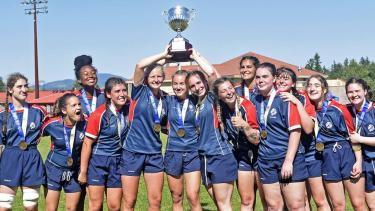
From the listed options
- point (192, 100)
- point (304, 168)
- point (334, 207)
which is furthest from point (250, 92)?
point (334, 207)

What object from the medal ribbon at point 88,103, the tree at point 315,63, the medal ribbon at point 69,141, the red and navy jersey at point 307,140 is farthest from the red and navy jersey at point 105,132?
the tree at point 315,63

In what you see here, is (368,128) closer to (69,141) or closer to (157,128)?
(157,128)

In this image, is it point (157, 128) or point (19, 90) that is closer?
point (157, 128)

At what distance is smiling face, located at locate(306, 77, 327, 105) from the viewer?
5223mm

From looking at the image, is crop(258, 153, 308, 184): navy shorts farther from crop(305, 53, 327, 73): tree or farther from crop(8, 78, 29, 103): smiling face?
crop(305, 53, 327, 73): tree

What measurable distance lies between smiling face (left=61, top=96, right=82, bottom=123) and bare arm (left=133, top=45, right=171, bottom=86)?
0.71 metres

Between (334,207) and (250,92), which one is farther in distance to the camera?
(250,92)

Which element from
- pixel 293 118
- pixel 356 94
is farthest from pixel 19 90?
pixel 356 94

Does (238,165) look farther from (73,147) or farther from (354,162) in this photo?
(73,147)

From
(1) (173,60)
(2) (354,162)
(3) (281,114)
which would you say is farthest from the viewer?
(1) (173,60)

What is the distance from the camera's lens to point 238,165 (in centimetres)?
527

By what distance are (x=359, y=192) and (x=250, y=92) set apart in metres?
1.62

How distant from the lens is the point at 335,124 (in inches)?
203

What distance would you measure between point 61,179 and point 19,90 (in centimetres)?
111
